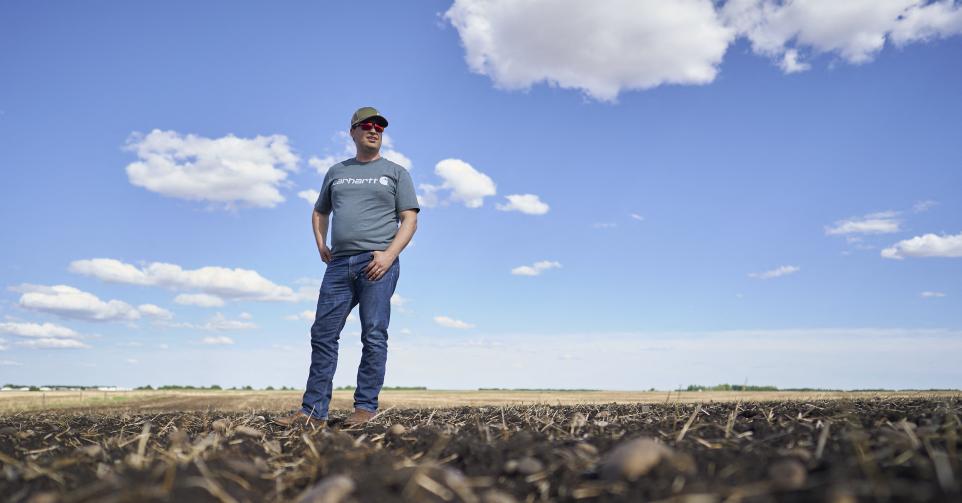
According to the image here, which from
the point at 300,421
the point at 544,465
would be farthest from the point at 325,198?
the point at 544,465

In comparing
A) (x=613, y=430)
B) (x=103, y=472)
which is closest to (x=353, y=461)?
(x=103, y=472)

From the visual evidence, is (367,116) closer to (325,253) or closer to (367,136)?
(367,136)

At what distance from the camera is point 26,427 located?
584 centimetres

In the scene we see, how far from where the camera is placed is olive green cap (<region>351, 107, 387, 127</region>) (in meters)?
6.67

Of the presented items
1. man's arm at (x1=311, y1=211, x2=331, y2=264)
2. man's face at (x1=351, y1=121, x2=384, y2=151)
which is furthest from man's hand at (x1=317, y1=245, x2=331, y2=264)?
man's face at (x1=351, y1=121, x2=384, y2=151)

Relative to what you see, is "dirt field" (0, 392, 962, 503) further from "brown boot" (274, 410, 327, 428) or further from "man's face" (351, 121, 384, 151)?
"man's face" (351, 121, 384, 151)

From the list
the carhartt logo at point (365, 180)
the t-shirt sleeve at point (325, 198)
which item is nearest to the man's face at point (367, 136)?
the carhartt logo at point (365, 180)

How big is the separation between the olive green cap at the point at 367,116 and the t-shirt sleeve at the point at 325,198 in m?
0.67

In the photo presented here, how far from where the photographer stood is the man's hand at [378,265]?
6.20 meters

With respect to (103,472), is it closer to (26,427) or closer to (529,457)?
(529,457)

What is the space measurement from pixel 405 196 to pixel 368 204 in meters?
0.39

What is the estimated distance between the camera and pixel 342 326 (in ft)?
21.5

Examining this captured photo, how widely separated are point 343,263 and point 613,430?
11.4ft

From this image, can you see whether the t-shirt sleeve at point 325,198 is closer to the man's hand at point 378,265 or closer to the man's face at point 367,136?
the man's face at point 367,136
